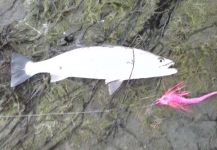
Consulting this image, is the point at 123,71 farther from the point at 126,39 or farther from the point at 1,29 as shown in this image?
the point at 1,29

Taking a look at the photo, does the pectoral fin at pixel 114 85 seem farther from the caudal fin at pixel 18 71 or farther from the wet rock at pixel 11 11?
the wet rock at pixel 11 11

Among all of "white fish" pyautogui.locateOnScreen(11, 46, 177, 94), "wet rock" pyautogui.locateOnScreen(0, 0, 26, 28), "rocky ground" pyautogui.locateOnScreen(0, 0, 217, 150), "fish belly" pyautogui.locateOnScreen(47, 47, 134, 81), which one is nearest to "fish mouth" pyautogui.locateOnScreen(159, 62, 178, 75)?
"white fish" pyautogui.locateOnScreen(11, 46, 177, 94)

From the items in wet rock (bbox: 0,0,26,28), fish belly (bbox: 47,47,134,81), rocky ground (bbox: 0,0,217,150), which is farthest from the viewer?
wet rock (bbox: 0,0,26,28)

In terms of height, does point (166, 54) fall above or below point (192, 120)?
above

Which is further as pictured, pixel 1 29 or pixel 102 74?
pixel 1 29

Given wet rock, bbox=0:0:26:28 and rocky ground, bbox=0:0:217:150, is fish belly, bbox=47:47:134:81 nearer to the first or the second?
rocky ground, bbox=0:0:217:150

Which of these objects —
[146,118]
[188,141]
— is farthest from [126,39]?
[188,141]

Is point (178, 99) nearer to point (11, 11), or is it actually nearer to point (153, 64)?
point (153, 64)
